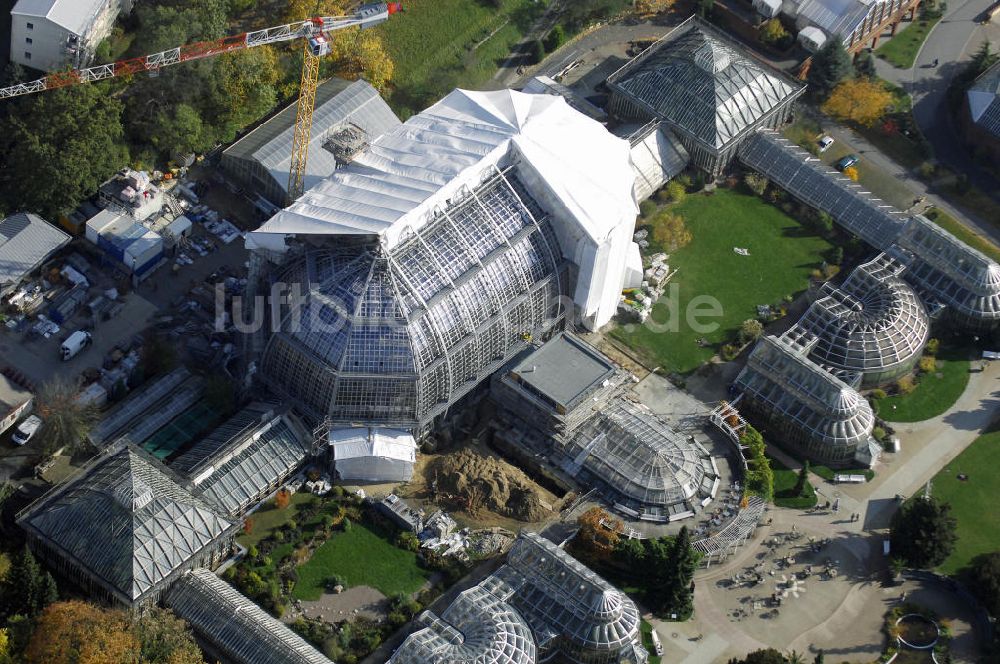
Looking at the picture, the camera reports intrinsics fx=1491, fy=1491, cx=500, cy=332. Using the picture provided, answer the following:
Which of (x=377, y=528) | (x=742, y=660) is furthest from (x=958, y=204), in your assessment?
(x=377, y=528)

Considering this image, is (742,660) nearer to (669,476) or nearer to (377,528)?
(669,476)

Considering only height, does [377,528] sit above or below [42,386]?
below

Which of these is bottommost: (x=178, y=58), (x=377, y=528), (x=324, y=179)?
(x=377, y=528)

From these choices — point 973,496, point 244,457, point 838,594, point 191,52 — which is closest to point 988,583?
point 838,594

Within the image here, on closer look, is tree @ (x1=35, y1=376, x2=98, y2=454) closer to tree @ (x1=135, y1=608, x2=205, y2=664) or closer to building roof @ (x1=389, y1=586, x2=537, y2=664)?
tree @ (x1=135, y1=608, x2=205, y2=664)

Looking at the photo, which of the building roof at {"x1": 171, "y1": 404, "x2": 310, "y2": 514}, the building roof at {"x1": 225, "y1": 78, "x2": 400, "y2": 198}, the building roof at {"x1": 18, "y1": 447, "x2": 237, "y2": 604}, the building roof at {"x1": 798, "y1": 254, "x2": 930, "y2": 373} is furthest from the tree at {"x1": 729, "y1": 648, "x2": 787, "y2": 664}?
the building roof at {"x1": 225, "y1": 78, "x2": 400, "y2": 198}

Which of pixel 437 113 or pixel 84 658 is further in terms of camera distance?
pixel 437 113

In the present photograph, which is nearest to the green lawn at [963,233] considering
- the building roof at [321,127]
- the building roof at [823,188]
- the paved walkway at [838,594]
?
the building roof at [823,188]
